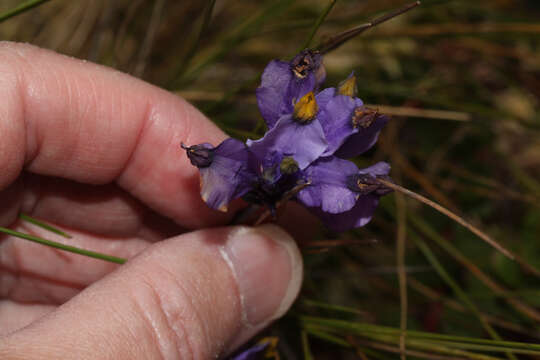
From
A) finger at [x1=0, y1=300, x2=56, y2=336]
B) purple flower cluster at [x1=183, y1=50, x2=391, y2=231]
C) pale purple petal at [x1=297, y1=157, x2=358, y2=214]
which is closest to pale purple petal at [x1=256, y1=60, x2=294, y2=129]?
purple flower cluster at [x1=183, y1=50, x2=391, y2=231]

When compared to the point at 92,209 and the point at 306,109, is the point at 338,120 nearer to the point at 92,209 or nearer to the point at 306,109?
the point at 306,109

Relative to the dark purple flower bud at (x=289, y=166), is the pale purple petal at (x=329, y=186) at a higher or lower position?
lower

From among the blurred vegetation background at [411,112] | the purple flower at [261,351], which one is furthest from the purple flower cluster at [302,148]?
the blurred vegetation background at [411,112]

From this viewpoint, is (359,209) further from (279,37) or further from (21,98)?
(279,37)

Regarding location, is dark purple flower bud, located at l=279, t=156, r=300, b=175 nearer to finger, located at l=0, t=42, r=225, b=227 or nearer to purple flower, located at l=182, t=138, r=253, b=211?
purple flower, located at l=182, t=138, r=253, b=211

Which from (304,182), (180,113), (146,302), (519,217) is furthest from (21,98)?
(519,217)

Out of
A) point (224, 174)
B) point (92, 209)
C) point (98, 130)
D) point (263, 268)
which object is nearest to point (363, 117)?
point (224, 174)

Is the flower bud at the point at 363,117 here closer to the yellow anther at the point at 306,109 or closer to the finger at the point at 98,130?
the yellow anther at the point at 306,109
